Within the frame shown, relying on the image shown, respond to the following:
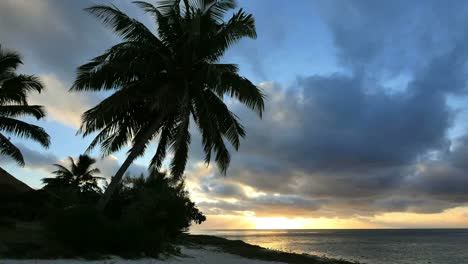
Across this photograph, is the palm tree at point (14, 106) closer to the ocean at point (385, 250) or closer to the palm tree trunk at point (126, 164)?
the palm tree trunk at point (126, 164)

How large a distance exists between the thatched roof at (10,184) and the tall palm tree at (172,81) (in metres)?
12.4

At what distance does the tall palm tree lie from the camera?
15.0 meters

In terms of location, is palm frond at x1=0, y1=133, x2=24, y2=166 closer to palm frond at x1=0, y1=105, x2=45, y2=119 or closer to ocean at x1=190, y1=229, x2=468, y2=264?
palm frond at x1=0, y1=105, x2=45, y2=119

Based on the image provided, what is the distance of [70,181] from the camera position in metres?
42.1

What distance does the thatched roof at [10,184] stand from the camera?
26.3 metres

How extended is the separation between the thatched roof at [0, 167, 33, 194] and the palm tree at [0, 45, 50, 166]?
6342 millimetres

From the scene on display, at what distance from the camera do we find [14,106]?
2034 cm

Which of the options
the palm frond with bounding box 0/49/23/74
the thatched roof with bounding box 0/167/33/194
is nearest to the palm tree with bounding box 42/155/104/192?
the thatched roof with bounding box 0/167/33/194

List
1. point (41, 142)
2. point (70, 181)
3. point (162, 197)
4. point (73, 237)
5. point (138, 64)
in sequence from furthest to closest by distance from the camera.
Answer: point (70, 181)
point (162, 197)
point (41, 142)
point (138, 64)
point (73, 237)

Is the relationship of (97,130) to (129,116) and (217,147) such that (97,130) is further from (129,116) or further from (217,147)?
A: (217,147)

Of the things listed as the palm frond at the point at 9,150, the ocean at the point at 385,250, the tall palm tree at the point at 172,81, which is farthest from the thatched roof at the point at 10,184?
the ocean at the point at 385,250

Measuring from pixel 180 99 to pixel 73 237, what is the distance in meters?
5.95

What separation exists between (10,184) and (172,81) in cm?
1897

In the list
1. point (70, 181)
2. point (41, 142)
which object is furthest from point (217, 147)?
point (70, 181)
